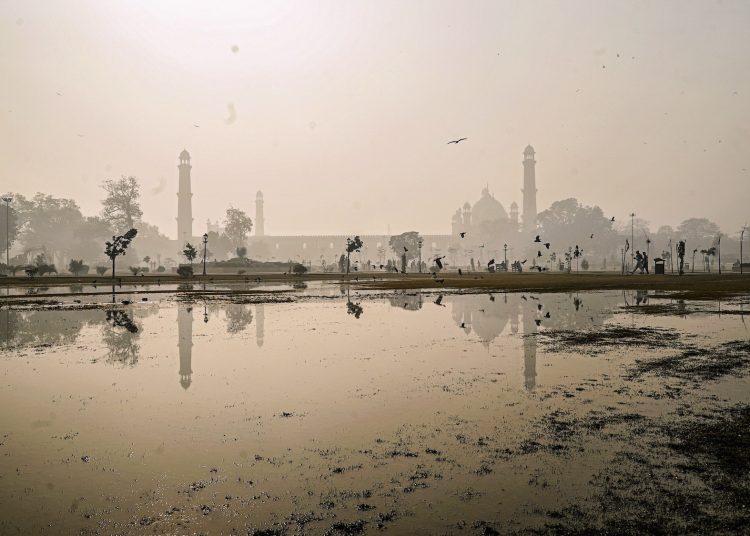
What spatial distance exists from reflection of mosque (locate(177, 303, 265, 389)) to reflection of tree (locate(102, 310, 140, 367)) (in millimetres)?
1223

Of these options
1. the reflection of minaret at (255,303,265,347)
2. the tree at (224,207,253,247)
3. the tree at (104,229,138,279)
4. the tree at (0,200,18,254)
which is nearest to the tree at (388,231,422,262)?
the tree at (224,207,253,247)

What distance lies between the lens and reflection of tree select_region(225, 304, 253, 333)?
20828mm

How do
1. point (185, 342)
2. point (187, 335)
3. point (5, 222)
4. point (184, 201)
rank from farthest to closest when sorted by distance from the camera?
point (184, 201), point (5, 222), point (187, 335), point (185, 342)

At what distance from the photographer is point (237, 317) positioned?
24016mm

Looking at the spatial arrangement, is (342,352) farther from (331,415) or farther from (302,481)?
(302,481)

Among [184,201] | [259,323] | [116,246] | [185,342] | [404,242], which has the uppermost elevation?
[184,201]

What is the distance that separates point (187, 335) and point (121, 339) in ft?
6.49

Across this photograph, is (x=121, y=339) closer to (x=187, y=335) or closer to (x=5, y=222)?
(x=187, y=335)

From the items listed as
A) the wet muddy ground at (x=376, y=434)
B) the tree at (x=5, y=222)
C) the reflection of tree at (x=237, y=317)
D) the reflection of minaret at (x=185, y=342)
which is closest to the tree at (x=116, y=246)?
the reflection of tree at (x=237, y=317)

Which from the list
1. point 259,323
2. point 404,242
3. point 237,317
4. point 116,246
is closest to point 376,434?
point 259,323

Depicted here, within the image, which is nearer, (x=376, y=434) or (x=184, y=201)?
(x=376, y=434)

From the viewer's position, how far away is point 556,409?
9633 millimetres

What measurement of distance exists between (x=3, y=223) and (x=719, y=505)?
387 feet

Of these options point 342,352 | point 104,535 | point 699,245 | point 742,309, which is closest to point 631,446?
point 104,535
